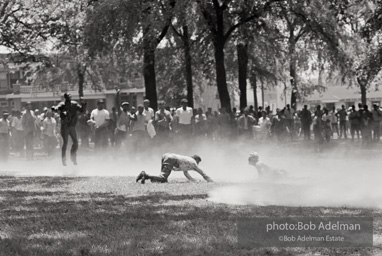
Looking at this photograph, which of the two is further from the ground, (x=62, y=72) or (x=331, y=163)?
(x=62, y=72)

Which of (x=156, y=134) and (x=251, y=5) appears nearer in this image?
(x=156, y=134)

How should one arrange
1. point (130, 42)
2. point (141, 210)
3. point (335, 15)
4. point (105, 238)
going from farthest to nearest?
1. point (335, 15)
2. point (130, 42)
3. point (141, 210)
4. point (105, 238)

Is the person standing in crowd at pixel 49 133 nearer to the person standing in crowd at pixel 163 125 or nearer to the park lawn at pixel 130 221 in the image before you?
the person standing in crowd at pixel 163 125

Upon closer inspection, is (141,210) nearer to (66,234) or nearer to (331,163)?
(66,234)

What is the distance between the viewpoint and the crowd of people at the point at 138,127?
23.1 m

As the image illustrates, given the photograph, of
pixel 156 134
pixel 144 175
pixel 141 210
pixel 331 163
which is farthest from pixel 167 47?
pixel 141 210

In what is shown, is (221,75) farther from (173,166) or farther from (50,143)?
(173,166)

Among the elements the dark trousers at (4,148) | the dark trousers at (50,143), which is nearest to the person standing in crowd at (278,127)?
the dark trousers at (50,143)

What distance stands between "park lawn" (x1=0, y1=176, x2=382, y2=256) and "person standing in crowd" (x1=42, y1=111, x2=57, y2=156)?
13.4 meters

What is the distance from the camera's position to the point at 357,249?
7.23 meters

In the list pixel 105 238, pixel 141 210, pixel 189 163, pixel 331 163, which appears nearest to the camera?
pixel 105 238

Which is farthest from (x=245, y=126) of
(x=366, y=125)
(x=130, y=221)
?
(x=130, y=221)

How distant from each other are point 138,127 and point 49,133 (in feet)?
18.4

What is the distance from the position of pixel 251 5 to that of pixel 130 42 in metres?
5.16
